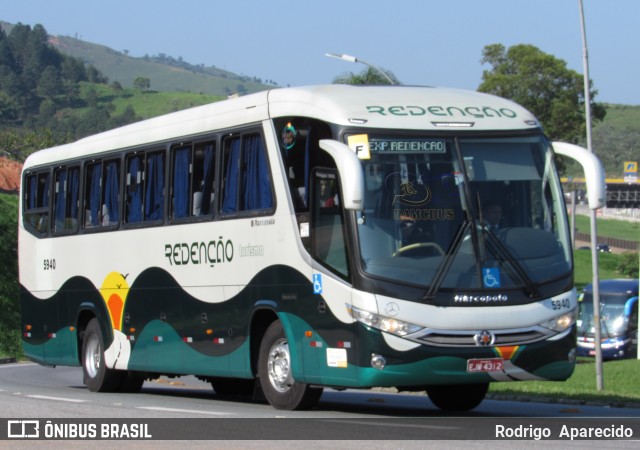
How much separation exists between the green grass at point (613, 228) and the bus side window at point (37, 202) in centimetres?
10272

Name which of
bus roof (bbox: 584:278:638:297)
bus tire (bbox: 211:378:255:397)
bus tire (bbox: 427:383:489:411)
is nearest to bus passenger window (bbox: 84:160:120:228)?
bus tire (bbox: 211:378:255:397)

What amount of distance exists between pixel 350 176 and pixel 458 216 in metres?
1.35

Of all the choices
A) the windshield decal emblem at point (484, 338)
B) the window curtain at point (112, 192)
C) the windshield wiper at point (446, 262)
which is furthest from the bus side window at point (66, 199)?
the windshield decal emblem at point (484, 338)

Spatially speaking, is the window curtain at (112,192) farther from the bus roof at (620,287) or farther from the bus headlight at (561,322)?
the bus roof at (620,287)

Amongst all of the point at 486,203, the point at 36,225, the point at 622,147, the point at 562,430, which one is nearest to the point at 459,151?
the point at 486,203

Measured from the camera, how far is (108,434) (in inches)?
476

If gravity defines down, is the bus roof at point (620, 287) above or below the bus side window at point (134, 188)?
below

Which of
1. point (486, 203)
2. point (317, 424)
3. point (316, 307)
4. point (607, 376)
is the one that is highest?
point (486, 203)

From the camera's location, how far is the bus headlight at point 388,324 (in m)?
13.3

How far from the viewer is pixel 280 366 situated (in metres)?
14.9

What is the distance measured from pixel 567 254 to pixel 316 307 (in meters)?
2.73

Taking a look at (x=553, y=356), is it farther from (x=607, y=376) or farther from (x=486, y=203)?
(x=607, y=376)

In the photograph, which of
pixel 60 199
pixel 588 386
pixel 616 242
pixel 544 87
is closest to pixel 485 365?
pixel 60 199

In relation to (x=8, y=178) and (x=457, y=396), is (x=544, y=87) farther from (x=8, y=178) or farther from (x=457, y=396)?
(x=457, y=396)
